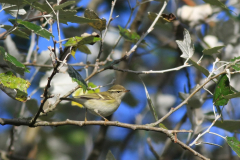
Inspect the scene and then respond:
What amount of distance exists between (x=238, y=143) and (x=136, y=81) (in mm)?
2851

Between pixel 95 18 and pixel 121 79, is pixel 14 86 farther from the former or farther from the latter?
pixel 121 79

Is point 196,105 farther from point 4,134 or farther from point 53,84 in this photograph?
point 4,134

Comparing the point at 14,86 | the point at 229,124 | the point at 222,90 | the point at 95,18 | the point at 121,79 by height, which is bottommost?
the point at 121,79

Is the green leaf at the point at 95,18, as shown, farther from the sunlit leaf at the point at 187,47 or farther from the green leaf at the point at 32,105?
the green leaf at the point at 32,105

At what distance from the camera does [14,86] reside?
1.51m

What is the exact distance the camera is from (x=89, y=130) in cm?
398

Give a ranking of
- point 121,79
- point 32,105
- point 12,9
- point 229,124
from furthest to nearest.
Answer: point 121,79
point 32,105
point 229,124
point 12,9

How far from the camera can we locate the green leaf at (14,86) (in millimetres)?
1502

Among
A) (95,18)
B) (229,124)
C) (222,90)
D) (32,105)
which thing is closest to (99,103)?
(32,105)

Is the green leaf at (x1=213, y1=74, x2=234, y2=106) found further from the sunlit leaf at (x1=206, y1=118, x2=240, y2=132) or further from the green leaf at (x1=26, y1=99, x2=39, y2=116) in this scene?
the green leaf at (x1=26, y1=99, x2=39, y2=116)

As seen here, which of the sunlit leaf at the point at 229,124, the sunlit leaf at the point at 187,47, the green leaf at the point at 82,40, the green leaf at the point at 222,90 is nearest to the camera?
the green leaf at the point at 82,40

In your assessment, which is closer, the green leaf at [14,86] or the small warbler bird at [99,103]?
the green leaf at [14,86]

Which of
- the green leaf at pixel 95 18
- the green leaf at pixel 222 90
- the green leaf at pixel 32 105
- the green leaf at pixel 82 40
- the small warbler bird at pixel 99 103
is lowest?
the small warbler bird at pixel 99 103

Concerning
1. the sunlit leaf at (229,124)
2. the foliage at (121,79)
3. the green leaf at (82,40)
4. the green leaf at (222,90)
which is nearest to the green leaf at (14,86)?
the foliage at (121,79)
